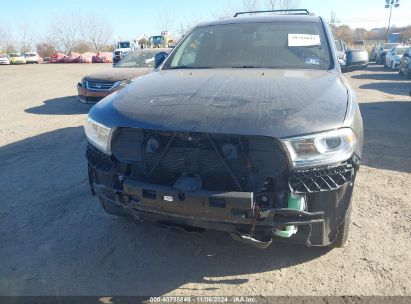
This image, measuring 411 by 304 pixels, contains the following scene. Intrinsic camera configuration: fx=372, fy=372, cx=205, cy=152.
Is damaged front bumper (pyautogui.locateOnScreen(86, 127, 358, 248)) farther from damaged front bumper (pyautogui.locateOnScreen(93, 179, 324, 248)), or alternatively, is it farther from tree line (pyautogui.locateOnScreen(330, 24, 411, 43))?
tree line (pyautogui.locateOnScreen(330, 24, 411, 43))

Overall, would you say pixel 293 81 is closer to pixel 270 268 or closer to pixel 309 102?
pixel 309 102

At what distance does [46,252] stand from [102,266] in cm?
55

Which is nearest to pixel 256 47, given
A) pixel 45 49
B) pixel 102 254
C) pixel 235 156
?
pixel 235 156

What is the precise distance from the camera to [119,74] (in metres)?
9.53

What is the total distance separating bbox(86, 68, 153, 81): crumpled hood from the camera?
30.5 feet

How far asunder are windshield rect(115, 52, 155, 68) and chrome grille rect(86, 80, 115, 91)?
4.53 ft

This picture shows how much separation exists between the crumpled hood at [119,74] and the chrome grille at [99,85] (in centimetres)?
9

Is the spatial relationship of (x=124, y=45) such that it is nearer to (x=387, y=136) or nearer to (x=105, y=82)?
(x=105, y=82)

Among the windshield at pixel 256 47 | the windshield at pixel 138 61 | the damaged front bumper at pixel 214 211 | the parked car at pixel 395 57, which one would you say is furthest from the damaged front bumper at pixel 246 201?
the parked car at pixel 395 57

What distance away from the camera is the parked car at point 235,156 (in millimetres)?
2207

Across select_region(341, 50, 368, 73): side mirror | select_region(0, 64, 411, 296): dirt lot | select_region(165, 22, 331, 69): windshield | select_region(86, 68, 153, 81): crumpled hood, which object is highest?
select_region(165, 22, 331, 69): windshield

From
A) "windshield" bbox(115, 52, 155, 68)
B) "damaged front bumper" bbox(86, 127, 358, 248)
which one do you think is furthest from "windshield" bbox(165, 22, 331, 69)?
"windshield" bbox(115, 52, 155, 68)

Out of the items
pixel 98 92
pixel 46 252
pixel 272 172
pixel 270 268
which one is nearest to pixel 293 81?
pixel 272 172

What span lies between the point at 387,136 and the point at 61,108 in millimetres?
8120
